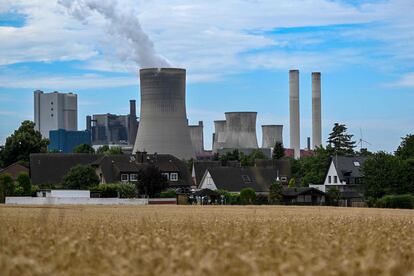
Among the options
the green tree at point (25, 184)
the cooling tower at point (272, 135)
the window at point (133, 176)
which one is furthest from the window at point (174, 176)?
the cooling tower at point (272, 135)

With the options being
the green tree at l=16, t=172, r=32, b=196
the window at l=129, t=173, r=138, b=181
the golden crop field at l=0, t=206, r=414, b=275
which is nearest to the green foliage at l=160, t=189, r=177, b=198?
the green tree at l=16, t=172, r=32, b=196

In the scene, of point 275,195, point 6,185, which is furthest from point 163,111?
point 6,185

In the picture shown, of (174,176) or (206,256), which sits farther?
(174,176)

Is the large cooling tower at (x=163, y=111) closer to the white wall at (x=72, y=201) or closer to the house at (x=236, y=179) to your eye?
the house at (x=236, y=179)

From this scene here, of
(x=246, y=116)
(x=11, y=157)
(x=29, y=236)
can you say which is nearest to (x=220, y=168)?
(x=11, y=157)

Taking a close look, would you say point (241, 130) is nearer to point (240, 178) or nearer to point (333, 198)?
point (240, 178)

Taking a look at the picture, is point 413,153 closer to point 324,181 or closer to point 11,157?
point 324,181
